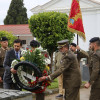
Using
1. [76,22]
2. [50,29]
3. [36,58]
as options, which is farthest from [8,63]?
[50,29]

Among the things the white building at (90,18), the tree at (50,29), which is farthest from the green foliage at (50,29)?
the white building at (90,18)

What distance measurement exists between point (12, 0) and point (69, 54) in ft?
158

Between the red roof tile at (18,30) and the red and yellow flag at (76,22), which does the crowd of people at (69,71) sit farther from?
the red roof tile at (18,30)

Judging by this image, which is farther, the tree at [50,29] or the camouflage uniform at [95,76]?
the tree at [50,29]

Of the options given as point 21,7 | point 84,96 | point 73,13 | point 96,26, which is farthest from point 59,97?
point 21,7

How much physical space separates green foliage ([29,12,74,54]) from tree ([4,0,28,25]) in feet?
121

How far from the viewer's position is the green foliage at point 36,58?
5504 mm

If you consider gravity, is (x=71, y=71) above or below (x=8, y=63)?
below

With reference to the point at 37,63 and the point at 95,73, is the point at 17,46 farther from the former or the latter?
the point at 95,73

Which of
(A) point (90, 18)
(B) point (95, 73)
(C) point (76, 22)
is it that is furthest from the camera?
(A) point (90, 18)

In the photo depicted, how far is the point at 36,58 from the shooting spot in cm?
551

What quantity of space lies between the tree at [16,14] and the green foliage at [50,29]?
3688cm

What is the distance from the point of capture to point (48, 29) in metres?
13.8

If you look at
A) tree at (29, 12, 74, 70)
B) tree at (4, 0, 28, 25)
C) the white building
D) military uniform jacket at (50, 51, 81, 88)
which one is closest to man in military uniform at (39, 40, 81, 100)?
military uniform jacket at (50, 51, 81, 88)
